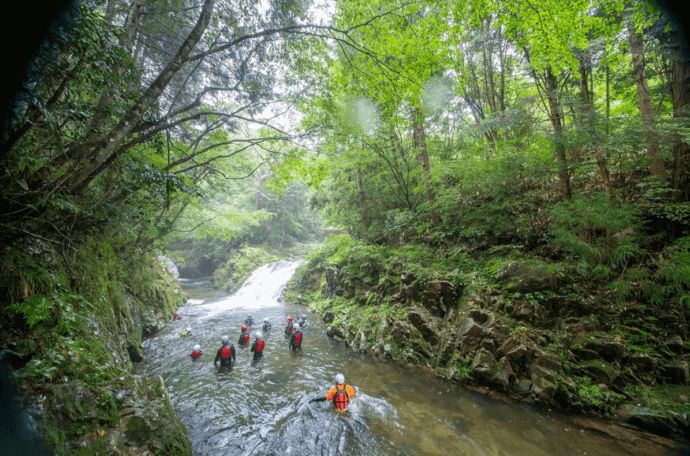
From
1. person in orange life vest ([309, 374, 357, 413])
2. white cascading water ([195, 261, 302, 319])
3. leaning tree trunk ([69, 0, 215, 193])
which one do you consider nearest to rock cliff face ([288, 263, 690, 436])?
person in orange life vest ([309, 374, 357, 413])

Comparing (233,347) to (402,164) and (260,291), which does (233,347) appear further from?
(260,291)

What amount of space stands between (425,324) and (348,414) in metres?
3.50

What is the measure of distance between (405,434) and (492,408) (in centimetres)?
212

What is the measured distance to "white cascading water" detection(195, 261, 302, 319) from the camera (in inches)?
712

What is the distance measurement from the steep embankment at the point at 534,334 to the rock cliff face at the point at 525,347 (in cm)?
2

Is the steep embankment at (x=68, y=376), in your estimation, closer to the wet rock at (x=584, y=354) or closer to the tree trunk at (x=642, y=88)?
the wet rock at (x=584, y=354)

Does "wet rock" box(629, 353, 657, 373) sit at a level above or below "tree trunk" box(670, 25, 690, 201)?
below

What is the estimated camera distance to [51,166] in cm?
380

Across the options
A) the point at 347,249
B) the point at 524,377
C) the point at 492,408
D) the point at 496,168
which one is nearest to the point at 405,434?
the point at 492,408

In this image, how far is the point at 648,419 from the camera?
4.80 metres

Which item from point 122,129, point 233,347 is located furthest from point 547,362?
point 122,129

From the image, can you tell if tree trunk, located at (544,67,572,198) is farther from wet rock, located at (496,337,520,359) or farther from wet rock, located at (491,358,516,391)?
wet rock, located at (491,358,516,391)

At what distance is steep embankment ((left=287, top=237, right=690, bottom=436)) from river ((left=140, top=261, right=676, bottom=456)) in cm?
54

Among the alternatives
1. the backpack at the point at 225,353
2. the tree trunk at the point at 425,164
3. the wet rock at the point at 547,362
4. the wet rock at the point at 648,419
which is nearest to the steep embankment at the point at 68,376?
the backpack at the point at 225,353
